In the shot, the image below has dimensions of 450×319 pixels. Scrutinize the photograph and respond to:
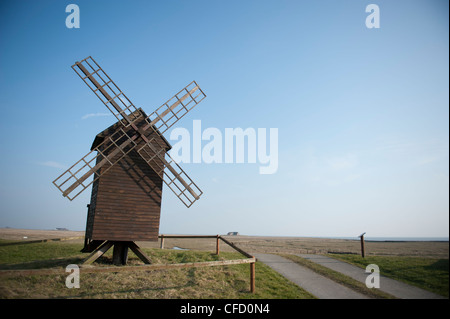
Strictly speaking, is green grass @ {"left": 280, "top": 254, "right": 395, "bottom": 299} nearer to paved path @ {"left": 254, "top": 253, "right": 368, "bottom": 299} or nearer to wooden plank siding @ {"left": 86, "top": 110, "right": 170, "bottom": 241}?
paved path @ {"left": 254, "top": 253, "right": 368, "bottom": 299}

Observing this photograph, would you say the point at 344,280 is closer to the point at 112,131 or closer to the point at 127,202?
the point at 127,202

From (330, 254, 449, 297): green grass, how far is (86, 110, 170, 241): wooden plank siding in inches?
463

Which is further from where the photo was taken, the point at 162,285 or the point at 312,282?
the point at 312,282

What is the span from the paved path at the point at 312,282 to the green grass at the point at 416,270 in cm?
319

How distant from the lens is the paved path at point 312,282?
28.3ft

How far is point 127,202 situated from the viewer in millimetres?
12656

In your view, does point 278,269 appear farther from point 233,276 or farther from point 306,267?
point 233,276

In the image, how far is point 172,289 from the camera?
9.35 m

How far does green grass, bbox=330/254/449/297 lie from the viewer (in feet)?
31.5

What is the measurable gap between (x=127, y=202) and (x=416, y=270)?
574 inches

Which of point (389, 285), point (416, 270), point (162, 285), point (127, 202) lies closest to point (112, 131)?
point (127, 202)

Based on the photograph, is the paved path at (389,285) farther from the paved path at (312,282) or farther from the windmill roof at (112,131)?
the windmill roof at (112,131)

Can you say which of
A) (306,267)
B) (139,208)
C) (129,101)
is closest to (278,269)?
(306,267)

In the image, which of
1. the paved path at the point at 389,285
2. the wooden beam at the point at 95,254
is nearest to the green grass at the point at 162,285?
the wooden beam at the point at 95,254
